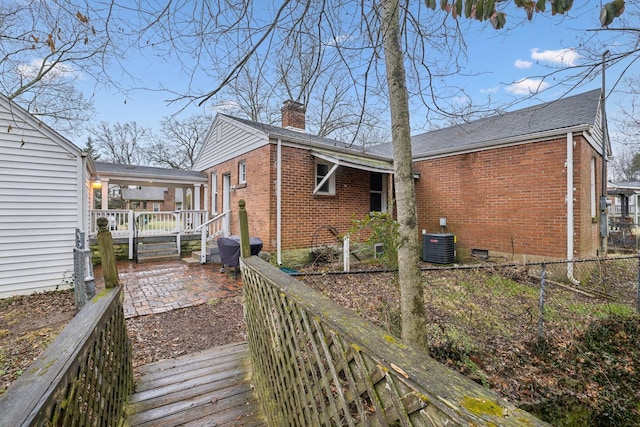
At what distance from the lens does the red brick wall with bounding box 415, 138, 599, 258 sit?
7109mm

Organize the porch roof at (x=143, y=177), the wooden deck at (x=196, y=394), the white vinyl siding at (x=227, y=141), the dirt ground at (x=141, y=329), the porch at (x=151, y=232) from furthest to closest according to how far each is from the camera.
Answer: the porch roof at (x=143, y=177) → the porch at (x=151, y=232) → the white vinyl siding at (x=227, y=141) → the dirt ground at (x=141, y=329) → the wooden deck at (x=196, y=394)

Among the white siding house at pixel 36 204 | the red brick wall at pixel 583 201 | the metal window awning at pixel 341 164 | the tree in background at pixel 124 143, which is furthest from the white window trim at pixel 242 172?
the tree in background at pixel 124 143

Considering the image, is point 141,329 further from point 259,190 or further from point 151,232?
point 151,232

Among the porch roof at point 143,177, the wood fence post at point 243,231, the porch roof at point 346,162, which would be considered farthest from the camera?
the porch roof at point 143,177

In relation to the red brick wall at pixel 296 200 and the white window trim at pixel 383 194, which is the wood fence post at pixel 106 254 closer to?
the red brick wall at pixel 296 200

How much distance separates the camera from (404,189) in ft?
8.13

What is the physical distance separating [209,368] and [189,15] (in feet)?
11.4

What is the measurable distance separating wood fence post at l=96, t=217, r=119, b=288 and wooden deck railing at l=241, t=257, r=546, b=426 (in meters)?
1.21

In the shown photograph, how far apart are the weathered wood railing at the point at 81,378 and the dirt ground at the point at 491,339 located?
1506 mm

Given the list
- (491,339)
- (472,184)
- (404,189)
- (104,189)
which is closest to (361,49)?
(404,189)

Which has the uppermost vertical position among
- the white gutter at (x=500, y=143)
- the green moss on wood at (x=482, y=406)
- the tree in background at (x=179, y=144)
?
the tree in background at (x=179, y=144)

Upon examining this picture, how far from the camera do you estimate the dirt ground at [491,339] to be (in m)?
3.18

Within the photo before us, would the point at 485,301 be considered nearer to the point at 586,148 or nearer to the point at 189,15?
the point at 586,148

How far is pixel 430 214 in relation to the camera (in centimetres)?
982
